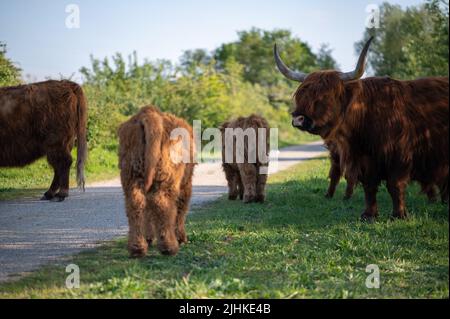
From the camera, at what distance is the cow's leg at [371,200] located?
7.79m

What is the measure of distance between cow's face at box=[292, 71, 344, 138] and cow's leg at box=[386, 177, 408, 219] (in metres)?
1.22

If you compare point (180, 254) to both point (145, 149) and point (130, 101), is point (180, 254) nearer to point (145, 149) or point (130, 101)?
point (145, 149)

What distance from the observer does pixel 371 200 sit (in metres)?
7.82

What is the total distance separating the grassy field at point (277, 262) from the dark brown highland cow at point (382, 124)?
671 millimetres

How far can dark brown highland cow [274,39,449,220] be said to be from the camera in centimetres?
737

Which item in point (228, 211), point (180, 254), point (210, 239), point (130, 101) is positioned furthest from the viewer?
point (130, 101)

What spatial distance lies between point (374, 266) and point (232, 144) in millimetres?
4907

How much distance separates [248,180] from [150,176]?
14.4 ft

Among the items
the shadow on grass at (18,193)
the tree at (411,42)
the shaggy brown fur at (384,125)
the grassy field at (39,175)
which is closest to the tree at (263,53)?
the tree at (411,42)

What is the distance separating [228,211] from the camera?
9.01 metres

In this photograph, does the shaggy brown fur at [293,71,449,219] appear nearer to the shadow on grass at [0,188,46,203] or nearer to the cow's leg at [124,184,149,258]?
the cow's leg at [124,184,149,258]

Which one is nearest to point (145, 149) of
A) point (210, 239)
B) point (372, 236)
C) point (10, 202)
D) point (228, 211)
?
point (210, 239)

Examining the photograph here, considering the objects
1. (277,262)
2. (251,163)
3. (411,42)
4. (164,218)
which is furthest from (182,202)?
(411,42)

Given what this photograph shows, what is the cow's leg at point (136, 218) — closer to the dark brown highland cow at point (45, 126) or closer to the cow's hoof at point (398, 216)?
the cow's hoof at point (398, 216)
